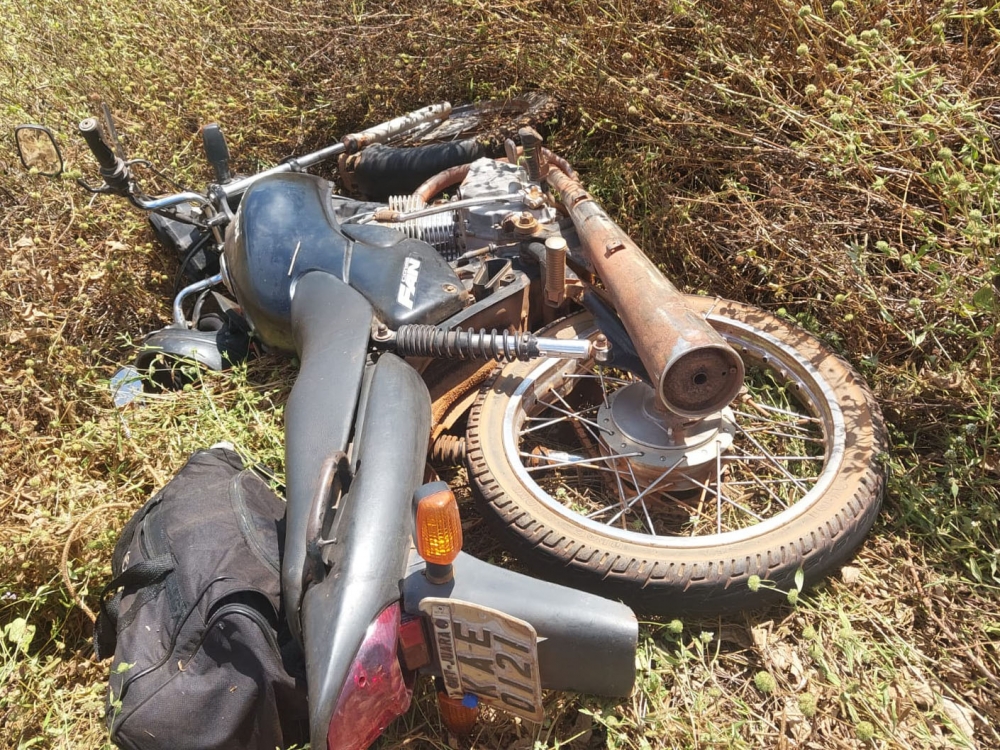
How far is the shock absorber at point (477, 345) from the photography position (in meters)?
2.34

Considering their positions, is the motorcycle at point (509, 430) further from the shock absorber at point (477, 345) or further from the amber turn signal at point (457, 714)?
the amber turn signal at point (457, 714)

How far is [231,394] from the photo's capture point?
3.07 meters

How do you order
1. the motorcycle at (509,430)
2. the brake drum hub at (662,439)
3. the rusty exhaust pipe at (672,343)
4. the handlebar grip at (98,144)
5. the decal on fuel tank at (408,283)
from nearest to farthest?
1. the motorcycle at (509,430)
2. the rusty exhaust pipe at (672,343)
3. the brake drum hub at (662,439)
4. the decal on fuel tank at (408,283)
5. the handlebar grip at (98,144)

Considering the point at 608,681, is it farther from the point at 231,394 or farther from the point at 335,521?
the point at 231,394

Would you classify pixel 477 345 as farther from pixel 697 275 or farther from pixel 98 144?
pixel 98 144

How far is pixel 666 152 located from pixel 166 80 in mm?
3212

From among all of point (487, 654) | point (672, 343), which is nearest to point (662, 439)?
point (672, 343)

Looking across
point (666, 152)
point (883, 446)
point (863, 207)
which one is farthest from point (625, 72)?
point (883, 446)

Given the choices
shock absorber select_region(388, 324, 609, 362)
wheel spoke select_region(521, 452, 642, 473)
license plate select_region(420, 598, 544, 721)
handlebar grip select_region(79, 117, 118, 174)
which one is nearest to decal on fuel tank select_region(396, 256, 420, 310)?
shock absorber select_region(388, 324, 609, 362)

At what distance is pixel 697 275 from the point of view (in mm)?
3168

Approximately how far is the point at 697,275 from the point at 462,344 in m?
1.32

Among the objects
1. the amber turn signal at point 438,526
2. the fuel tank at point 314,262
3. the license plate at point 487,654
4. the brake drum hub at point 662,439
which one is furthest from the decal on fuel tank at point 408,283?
the license plate at point 487,654

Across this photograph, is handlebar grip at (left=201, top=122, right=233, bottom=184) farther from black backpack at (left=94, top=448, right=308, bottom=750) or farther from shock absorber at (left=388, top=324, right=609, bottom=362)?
black backpack at (left=94, top=448, right=308, bottom=750)

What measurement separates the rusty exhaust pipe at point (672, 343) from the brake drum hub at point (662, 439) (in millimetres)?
190
